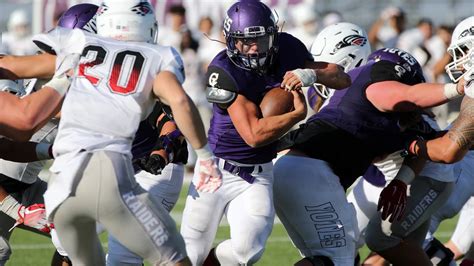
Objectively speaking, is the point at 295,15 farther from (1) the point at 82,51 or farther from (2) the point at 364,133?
(1) the point at 82,51

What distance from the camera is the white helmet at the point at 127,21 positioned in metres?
5.02

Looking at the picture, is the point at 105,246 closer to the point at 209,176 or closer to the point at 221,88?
the point at 221,88

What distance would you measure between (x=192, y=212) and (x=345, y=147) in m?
0.95

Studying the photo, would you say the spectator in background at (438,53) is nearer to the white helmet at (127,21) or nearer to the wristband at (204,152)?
the white helmet at (127,21)

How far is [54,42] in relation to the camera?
4.91 meters

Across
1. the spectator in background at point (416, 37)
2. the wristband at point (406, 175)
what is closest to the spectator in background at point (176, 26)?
the spectator in background at point (416, 37)

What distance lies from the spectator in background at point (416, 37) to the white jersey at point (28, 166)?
8.92 m

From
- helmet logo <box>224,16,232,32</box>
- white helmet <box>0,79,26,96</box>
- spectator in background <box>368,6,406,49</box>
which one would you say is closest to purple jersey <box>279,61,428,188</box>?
helmet logo <box>224,16,232,32</box>

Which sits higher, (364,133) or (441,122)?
(364,133)

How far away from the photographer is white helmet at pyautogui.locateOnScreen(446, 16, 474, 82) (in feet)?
18.6

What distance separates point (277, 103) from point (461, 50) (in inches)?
47.2

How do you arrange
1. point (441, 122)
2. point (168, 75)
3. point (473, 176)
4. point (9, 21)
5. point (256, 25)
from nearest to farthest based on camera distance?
point (168, 75) → point (256, 25) → point (473, 176) → point (441, 122) → point (9, 21)

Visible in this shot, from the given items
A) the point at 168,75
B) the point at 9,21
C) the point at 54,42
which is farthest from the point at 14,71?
the point at 9,21

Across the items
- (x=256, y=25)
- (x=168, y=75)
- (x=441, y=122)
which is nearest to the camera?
(x=168, y=75)
